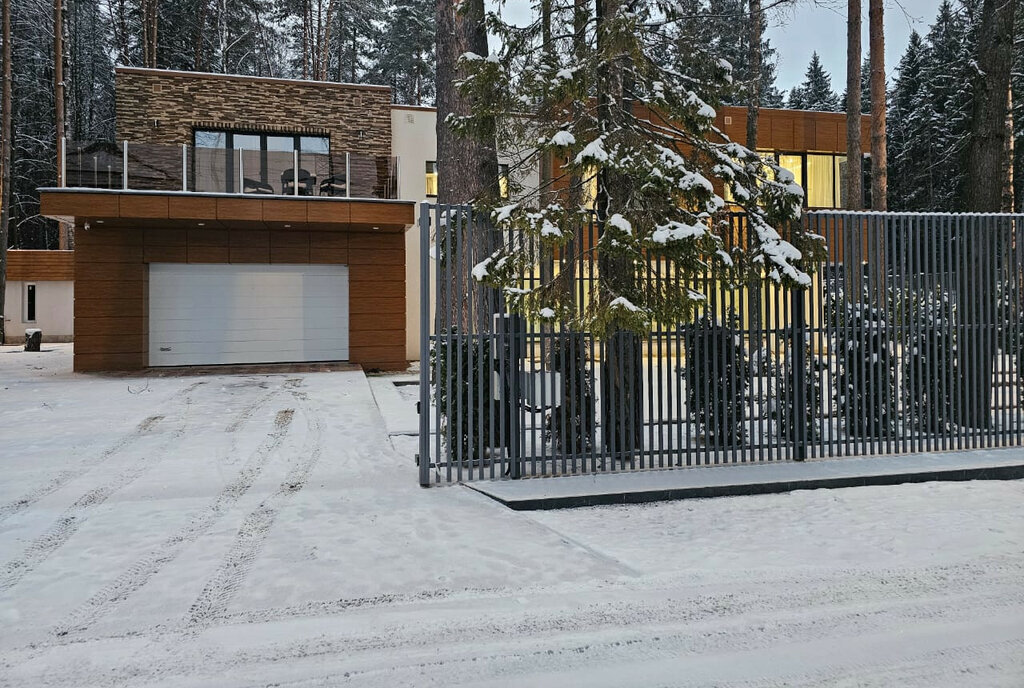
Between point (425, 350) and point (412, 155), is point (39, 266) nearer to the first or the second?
point (412, 155)

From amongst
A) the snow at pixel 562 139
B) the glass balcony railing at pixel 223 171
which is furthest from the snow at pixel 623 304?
the glass balcony railing at pixel 223 171

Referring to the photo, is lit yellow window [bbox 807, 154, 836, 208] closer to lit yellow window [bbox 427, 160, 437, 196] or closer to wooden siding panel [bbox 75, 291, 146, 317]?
lit yellow window [bbox 427, 160, 437, 196]

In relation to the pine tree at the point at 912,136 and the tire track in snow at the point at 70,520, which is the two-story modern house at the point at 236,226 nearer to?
the tire track in snow at the point at 70,520

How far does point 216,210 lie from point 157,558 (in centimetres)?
1237

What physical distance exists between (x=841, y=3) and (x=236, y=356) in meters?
14.8

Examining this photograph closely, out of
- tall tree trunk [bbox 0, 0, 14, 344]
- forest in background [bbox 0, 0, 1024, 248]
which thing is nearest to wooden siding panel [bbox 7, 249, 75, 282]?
forest in background [bbox 0, 0, 1024, 248]

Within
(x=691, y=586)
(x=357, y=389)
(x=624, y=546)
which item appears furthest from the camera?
(x=357, y=389)

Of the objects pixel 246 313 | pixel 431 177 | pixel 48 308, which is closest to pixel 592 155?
pixel 246 313

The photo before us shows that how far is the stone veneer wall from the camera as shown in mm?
17234

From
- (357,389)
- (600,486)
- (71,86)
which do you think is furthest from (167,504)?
(71,86)

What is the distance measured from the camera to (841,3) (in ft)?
39.6

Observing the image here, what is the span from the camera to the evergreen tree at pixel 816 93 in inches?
1933

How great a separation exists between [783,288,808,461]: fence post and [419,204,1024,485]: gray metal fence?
0.02m

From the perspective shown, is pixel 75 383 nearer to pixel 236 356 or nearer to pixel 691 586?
pixel 236 356
